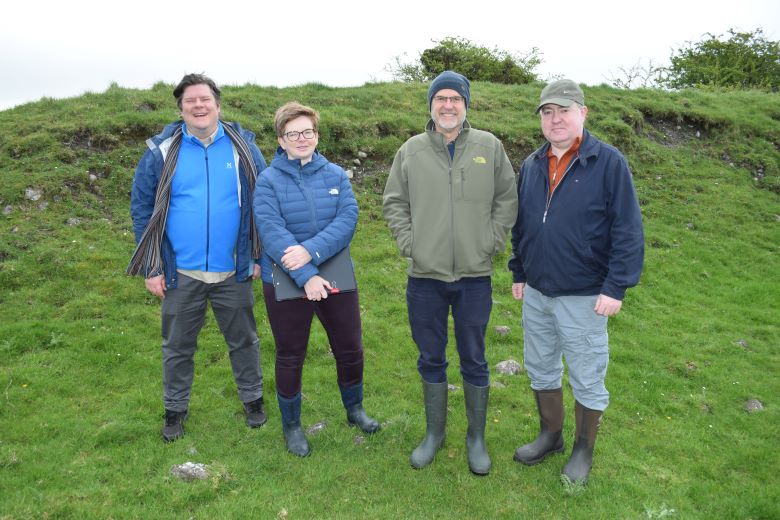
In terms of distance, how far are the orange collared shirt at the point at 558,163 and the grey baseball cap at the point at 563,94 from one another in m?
0.34

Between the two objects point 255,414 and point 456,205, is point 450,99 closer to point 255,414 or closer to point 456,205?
point 456,205

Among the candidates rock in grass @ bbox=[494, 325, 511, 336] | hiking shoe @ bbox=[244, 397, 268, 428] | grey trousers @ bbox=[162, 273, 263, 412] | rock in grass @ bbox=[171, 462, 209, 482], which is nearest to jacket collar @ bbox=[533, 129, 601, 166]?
grey trousers @ bbox=[162, 273, 263, 412]

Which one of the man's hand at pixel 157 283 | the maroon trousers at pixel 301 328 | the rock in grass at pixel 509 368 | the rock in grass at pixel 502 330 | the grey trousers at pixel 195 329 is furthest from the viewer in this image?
the rock in grass at pixel 502 330

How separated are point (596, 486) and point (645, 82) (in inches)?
1634

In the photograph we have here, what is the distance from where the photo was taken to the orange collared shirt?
15.5 feet

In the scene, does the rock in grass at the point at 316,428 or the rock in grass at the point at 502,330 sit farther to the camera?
the rock in grass at the point at 502,330

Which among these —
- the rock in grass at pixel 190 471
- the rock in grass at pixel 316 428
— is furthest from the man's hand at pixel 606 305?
the rock in grass at pixel 190 471

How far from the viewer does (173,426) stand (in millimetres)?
5734

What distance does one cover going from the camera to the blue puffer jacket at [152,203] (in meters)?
5.29

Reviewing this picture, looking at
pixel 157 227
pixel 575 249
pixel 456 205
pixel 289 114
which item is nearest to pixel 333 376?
pixel 157 227

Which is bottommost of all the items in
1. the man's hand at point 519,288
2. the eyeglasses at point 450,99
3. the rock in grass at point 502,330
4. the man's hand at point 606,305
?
the rock in grass at point 502,330

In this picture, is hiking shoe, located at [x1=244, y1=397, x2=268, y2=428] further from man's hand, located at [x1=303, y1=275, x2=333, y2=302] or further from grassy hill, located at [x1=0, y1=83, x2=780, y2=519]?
man's hand, located at [x1=303, y1=275, x2=333, y2=302]

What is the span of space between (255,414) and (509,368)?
3.43 meters

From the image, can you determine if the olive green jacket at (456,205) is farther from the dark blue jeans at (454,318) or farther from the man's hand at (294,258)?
the man's hand at (294,258)
